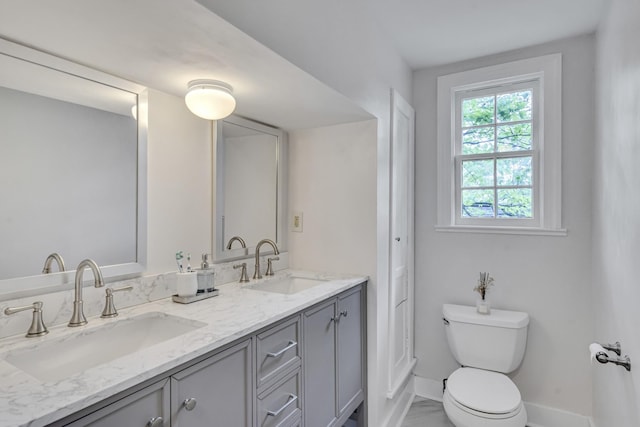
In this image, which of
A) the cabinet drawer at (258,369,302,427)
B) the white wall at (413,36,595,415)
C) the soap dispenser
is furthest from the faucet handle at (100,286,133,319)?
the white wall at (413,36,595,415)

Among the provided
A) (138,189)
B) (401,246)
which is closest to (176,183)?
(138,189)

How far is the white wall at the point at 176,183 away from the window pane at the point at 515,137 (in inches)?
76.2

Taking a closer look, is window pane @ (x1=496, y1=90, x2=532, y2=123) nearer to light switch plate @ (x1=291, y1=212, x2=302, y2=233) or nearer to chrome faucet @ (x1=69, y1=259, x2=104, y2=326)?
light switch plate @ (x1=291, y1=212, x2=302, y2=233)

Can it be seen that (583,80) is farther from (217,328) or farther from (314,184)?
(217,328)

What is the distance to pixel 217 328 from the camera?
1.12 m

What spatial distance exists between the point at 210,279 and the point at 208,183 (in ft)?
1.66

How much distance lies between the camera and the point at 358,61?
175cm

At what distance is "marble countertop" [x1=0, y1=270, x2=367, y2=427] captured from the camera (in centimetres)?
69

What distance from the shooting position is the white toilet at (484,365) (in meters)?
1.72

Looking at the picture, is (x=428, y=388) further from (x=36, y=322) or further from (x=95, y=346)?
(x=36, y=322)

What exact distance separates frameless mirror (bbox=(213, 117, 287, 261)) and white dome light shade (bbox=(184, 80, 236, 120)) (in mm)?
359

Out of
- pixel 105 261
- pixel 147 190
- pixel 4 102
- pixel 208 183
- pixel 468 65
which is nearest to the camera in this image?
pixel 4 102

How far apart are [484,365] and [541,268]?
725 millimetres

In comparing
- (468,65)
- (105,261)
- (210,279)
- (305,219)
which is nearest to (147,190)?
(105,261)
